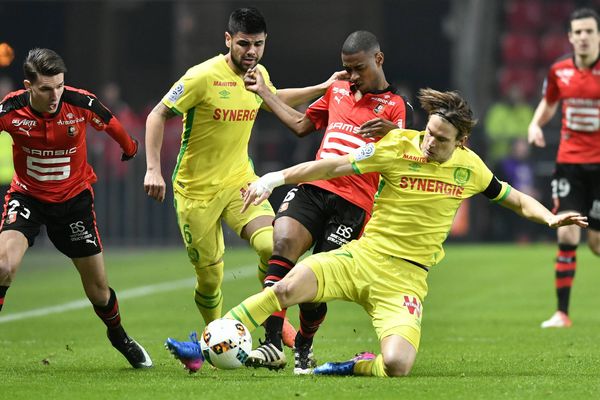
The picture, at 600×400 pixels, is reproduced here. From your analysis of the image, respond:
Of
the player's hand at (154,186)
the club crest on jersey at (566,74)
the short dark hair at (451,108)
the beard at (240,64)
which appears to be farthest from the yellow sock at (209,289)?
the club crest on jersey at (566,74)

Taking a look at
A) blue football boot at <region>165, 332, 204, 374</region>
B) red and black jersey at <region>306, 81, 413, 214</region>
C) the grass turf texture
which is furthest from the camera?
red and black jersey at <region>306, 81, 413, 214</region>

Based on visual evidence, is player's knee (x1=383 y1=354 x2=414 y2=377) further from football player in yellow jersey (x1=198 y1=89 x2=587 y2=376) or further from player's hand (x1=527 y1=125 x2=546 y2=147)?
player's hand (x1=527 y1=125 x2=546 y2=147)

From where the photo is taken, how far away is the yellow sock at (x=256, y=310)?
8764 mm

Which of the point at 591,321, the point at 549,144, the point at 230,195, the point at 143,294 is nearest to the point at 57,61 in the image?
the point at 230,195

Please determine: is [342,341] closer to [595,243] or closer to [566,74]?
[595,243]

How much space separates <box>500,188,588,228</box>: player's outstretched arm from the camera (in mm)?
9062

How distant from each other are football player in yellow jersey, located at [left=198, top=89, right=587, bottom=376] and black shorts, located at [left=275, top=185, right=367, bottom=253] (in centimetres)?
39

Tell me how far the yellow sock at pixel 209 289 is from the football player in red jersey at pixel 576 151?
150 inches

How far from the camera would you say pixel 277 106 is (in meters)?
9.95

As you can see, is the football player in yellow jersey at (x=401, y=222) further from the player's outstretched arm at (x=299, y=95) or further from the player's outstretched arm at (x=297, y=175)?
the player's outstretched arm at (x=299, y=95)

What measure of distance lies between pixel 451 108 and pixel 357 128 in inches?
37.5

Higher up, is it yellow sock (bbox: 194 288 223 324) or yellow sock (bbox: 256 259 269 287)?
yellow sock (bbox: 256 259 269 287)

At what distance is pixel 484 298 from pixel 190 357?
26.0 ft

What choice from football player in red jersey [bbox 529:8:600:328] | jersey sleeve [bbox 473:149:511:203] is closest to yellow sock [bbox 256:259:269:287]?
jersey sleeve [bbox 473:149:511:203]
